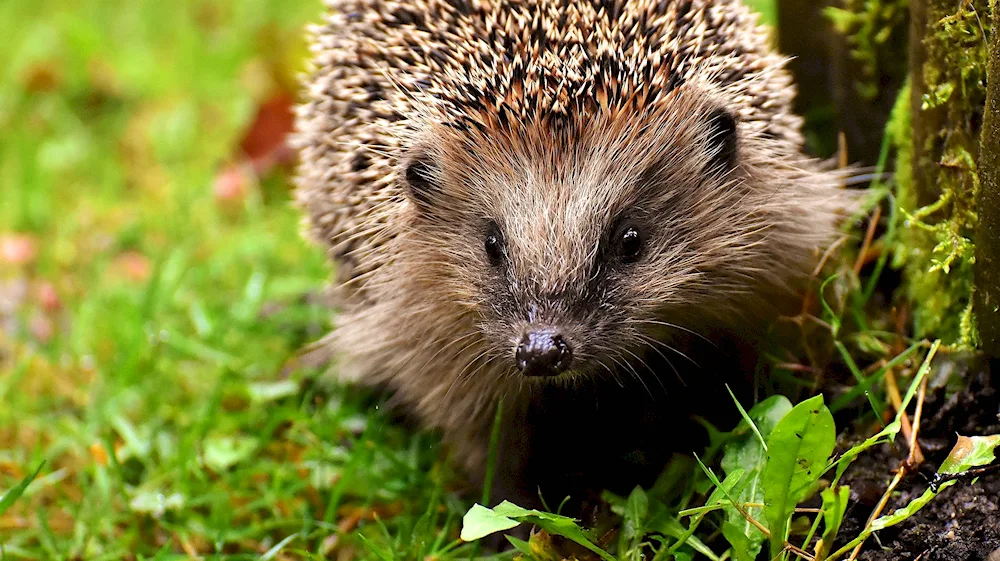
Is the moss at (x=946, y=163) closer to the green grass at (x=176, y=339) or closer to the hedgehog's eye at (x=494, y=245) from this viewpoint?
the green grass at (x=176, y=339)

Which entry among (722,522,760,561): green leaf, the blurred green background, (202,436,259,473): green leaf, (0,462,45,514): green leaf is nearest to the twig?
(722,522,760,561): green leaf

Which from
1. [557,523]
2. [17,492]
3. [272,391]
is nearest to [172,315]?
[272,391]

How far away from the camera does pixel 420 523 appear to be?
2.60 meters

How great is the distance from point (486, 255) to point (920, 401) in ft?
3.53

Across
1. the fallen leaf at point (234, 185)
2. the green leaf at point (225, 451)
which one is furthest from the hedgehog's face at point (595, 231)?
the fallen leaf at point (234, 185)

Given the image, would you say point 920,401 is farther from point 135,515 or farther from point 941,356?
point 135,515

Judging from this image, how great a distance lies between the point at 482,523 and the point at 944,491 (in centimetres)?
99

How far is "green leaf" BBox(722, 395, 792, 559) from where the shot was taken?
216cm

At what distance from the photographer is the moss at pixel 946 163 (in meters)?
2.32

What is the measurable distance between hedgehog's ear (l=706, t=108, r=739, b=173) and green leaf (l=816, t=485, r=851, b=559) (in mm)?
856

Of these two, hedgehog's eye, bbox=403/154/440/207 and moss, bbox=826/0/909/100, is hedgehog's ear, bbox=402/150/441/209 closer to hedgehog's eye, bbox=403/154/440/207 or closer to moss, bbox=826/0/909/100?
hedgehog's eye, bbox=403/154/440/207

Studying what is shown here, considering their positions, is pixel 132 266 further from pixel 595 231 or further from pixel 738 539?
pixel 738 539

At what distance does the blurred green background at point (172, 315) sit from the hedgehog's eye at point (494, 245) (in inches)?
26.2

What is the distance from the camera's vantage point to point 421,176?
8.57 feet
